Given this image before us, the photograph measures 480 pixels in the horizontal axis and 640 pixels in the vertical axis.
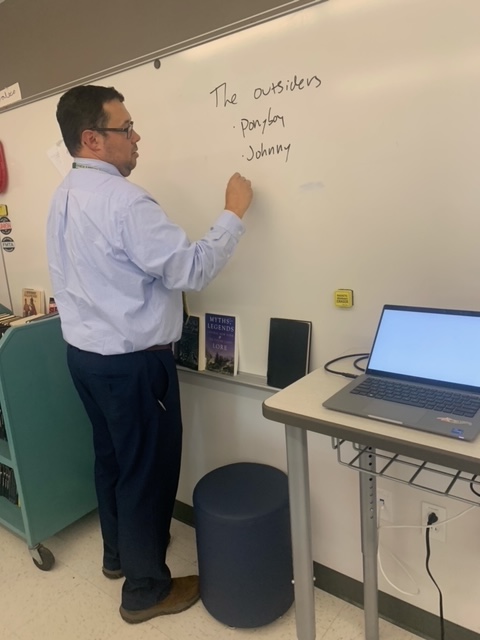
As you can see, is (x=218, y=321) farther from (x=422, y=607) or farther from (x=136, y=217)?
(x=422, y=607)

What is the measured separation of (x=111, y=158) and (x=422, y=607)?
5.57ft

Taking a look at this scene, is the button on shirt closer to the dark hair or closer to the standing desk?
the dark hair

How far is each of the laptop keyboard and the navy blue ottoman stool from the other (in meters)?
0.61

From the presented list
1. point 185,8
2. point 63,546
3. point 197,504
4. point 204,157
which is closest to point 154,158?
point 204,157

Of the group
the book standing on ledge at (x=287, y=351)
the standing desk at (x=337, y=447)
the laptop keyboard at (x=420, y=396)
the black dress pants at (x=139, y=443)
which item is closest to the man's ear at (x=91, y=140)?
the black dress pants at (x=139, y=443)

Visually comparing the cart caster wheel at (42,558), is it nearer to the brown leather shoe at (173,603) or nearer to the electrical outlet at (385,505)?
the brown leather shoe at (173,603)

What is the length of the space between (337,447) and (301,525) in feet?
0.76

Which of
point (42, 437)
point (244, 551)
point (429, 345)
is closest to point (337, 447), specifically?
point (429, 345)

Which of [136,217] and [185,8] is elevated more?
[185,8]

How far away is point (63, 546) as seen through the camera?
2.07 metres

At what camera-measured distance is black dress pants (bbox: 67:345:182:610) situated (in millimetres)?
1511

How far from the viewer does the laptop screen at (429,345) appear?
1.10 m

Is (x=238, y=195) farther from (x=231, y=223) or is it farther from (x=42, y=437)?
(x=42, y=437)

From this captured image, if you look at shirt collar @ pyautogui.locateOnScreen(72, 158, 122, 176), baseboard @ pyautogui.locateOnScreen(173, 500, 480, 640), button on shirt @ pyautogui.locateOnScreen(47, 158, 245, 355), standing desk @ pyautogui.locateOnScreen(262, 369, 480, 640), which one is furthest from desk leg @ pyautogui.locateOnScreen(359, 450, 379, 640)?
shirt collar @ pyautogui.locateOnScreen(72, 158, 122, 176)
